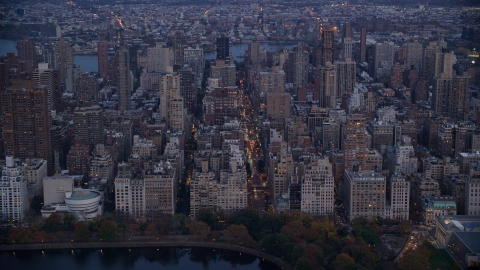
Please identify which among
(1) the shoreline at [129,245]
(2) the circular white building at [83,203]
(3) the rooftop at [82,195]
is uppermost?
(3) the rooftop at [82,195]

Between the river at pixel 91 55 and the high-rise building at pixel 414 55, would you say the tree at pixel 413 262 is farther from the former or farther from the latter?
the high-rise building at pixel 414 55

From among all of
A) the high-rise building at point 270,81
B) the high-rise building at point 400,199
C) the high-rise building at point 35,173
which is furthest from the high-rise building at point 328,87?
the high-rise building at point 35,173

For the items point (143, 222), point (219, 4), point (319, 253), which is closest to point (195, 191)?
point (143, 222)

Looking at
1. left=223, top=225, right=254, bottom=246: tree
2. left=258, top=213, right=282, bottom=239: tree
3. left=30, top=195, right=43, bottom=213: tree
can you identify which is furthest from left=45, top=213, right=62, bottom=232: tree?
left=258, top=213, right=282, bottom=239: tree

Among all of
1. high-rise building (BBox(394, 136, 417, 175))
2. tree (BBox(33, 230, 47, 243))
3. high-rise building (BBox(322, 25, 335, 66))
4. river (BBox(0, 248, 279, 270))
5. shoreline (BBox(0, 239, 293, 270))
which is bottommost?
river (BBox(0, 248, 279, 270))

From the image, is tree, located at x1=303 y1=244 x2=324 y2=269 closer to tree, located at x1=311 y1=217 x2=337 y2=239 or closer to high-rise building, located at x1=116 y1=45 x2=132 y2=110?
tree, located at x1=311 y1=217 x2=337 y2=239

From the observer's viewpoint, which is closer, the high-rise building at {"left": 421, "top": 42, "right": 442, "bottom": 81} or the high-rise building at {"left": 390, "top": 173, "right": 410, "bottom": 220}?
the high-rise building at {"left": 390, "top": 173, "right": 410, "bottom": 220}

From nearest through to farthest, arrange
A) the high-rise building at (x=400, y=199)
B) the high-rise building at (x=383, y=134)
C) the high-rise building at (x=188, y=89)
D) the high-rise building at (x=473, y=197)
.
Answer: the high-rise building at (x=473, y=197) < the high-rise building at (x=400, y=199) < the high-rise building at (x=383, y=134) < the high-rise building at (x=188, y=89)
